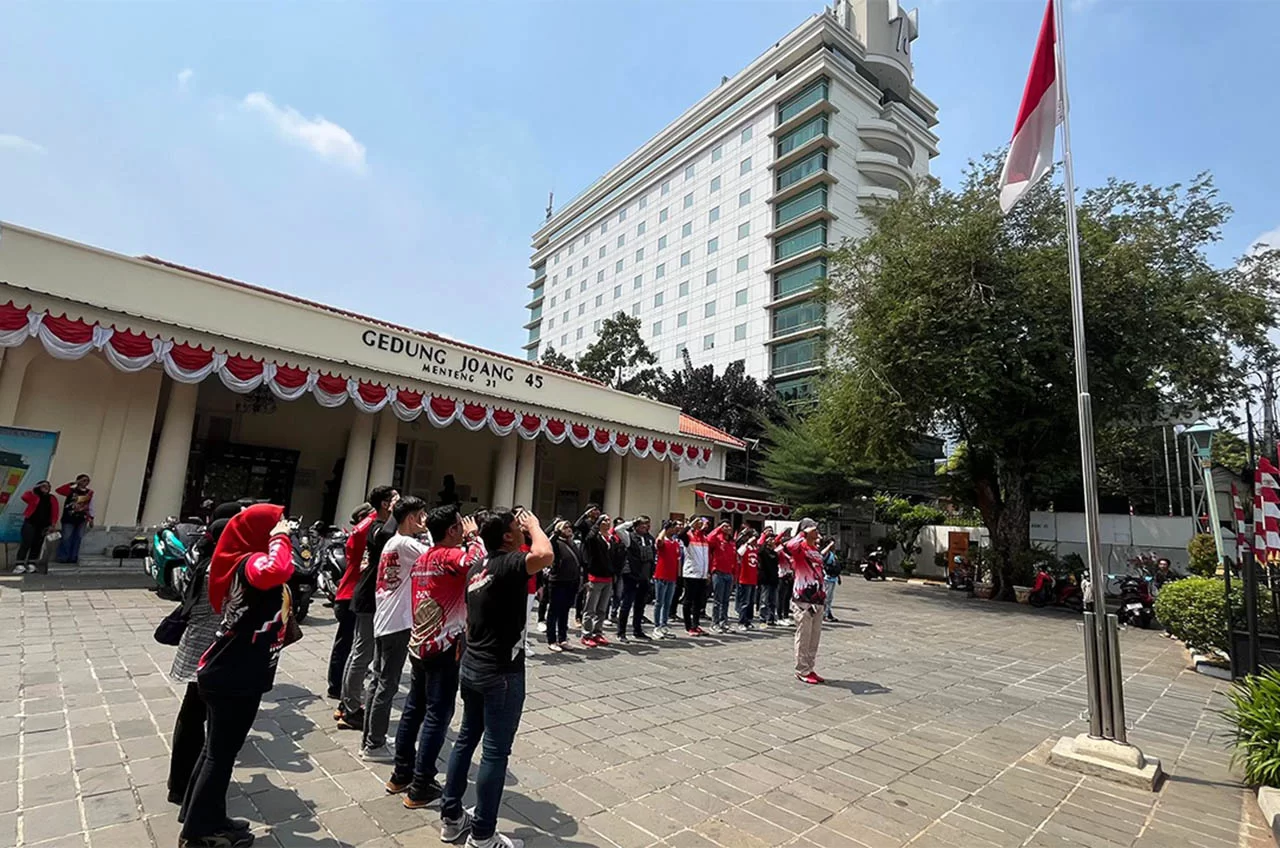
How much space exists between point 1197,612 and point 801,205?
3721 centimetres

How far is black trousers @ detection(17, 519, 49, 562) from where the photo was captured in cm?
948

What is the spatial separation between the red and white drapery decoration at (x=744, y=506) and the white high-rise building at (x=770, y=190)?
1206cm

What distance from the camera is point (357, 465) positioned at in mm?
14117

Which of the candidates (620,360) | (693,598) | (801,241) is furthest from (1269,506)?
(801,241)

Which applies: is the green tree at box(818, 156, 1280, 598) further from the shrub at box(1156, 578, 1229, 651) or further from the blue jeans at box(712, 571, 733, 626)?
the blue jeans at box(712, 571, 733, 626)

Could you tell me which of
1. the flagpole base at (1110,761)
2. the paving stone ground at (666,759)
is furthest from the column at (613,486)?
the flagpole base at (1110,761)

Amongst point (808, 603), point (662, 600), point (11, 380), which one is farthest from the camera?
point (11, 380)

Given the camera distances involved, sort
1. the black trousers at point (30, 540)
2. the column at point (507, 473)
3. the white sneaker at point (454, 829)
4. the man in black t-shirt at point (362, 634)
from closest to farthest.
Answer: the white sneaker at point (454, 829) < the man in black t-shirt at point (362, 634) < the black trousers at point (30, 540) < the column at point (507, 473)

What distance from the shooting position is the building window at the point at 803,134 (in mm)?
41750

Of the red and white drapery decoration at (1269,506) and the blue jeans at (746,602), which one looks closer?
the red and white drapery decoration at (1269,506)

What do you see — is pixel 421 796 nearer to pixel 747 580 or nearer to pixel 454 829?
pixel 454 829

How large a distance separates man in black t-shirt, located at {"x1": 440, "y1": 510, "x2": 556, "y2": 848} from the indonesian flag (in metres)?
5.27

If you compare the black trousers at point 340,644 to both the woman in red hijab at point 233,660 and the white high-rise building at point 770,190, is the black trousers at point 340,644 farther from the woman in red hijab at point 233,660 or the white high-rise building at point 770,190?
the white high-rise building at point 770,190

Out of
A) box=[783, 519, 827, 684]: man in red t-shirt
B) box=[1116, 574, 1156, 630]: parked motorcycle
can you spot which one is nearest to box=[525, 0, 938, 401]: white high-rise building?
box=[1116, 574, 1156, 630]: parked motorcycle
